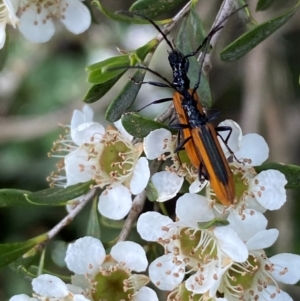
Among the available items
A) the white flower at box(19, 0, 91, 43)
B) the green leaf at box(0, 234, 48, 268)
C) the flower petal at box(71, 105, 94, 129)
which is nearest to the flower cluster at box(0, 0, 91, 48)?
the white flower at box(19, 0, 91, 43)

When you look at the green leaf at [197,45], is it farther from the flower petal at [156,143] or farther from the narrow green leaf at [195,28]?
the flower petal at [156,143]

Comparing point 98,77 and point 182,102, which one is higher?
point 98,77

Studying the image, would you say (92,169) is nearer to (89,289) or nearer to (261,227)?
(89,289)

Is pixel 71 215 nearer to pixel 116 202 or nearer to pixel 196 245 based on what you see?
pixel 116 202

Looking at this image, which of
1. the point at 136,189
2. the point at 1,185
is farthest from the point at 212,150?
the point at 1,185

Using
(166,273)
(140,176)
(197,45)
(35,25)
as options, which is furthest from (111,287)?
(35,25)

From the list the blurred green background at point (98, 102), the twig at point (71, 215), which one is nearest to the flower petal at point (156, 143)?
the twig at point (71, 215)
